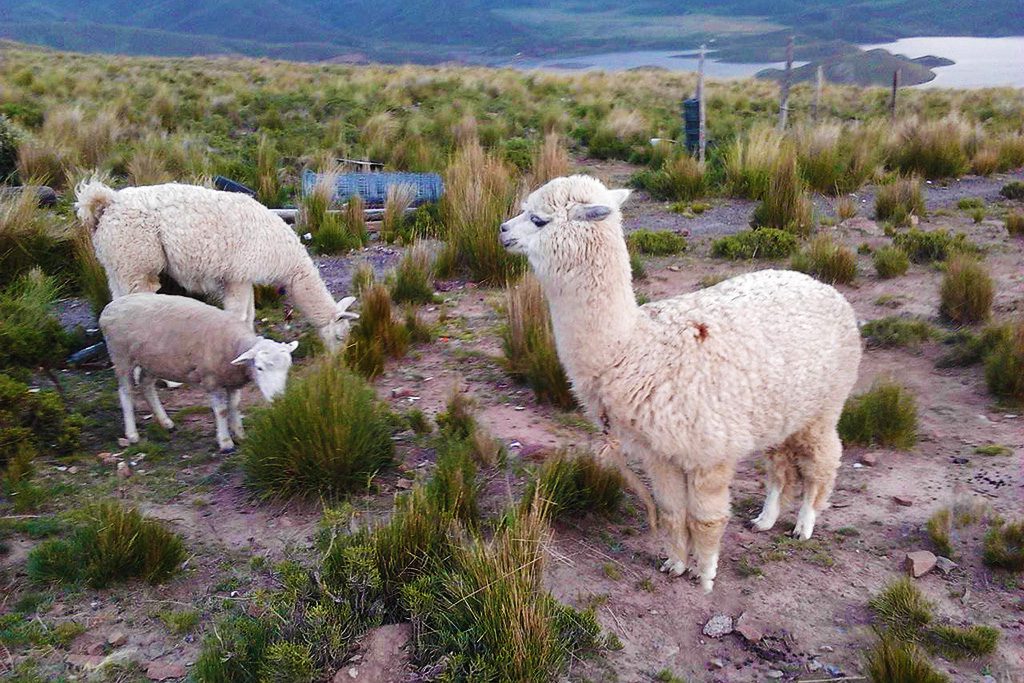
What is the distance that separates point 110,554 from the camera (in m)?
3.82

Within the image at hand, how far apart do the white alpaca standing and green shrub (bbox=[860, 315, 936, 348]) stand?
166 inches

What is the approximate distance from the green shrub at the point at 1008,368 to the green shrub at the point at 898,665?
3107 mm

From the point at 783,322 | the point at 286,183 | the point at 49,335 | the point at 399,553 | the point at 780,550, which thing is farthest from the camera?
the point at 286,183

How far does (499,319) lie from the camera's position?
25.5ft

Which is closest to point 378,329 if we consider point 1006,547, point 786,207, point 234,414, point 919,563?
point 234,414

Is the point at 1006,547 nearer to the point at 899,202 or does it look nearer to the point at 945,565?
the point at 945,565

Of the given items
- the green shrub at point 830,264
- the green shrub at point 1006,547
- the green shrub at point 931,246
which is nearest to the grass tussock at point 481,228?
the green shrub at point 830,264

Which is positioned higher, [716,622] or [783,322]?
[783,322]

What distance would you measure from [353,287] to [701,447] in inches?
208

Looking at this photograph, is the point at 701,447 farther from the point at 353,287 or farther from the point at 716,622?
the point at 353,287

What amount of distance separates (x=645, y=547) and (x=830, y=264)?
493 centimetres

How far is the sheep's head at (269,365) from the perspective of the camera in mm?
5191

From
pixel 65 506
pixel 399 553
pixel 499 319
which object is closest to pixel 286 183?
pixel 499 319

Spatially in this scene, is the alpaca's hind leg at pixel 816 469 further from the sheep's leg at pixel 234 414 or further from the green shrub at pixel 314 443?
the sheep's leg at pixel 234 414
